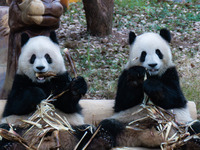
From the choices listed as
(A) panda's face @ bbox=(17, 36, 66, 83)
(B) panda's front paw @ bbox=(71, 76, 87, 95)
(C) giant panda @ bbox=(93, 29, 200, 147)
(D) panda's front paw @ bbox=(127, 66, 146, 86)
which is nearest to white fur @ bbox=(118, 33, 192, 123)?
(C) giant panda @ bbox=(93, 29, 200, 147)

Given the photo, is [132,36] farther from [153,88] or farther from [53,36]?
[53,36]

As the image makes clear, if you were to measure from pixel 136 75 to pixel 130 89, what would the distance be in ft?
0.65

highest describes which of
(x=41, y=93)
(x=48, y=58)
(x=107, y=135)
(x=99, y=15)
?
(x=99, y=15)

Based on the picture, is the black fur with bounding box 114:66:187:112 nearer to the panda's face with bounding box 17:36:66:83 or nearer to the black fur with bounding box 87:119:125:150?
the black fur with bounding box 87:119:125:150

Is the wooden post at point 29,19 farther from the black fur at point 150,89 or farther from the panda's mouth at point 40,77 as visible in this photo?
the black fur at point 150,89

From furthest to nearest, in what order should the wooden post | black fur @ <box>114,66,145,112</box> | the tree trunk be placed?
1. the tree trunk
2. the wooden post
3. black fur @ <box>114,66,145,112</box>

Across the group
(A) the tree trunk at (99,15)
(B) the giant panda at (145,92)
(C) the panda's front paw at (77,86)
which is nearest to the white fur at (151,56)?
(B) the giant panda at (145,92)

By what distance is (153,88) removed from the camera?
2.92 metres

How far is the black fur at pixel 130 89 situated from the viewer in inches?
119

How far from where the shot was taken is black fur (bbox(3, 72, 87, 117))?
2.97 m

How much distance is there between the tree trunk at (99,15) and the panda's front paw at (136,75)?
431cm

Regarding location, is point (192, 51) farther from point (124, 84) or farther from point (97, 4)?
point (124, 84)

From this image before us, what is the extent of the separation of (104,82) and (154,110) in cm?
255

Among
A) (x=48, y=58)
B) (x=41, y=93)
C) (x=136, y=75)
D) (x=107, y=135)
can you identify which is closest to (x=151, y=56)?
(x=136, y=75)
